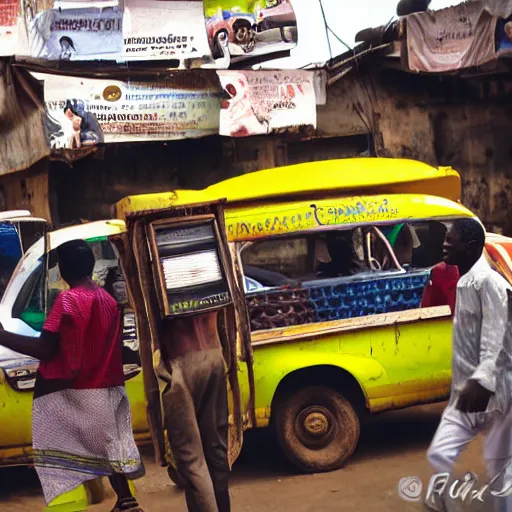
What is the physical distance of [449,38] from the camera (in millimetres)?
12578

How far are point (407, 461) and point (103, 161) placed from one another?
24.4ft

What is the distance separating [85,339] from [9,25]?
7340 mm

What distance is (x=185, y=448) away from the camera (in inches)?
181

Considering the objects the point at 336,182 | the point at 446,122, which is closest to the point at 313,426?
the point at 336,182

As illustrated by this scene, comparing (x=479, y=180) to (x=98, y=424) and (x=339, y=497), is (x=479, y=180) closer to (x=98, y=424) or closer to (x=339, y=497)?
(x=339, y=497)

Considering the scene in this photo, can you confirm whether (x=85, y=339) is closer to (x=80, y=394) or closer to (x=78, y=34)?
(x=80, y=394)

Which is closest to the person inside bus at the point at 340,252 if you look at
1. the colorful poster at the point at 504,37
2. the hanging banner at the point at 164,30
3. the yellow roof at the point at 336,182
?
the yellow roof at the point at 336,182

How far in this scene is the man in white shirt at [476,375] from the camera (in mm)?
4562

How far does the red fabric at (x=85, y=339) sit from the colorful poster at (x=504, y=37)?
882 centimetres

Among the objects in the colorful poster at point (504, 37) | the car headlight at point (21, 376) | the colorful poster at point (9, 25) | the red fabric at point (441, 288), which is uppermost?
the colorful poster at point (9, 25)

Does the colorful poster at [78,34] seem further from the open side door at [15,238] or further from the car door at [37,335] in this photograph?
the car door at [37,335]

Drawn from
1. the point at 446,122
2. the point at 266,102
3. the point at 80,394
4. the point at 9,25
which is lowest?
the point at 80,394

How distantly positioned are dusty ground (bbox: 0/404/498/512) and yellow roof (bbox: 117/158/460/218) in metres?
2.02

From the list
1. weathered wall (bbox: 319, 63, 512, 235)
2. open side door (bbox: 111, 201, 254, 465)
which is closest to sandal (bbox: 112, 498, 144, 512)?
open side door (bbox: 111, 201, 254, 465)
